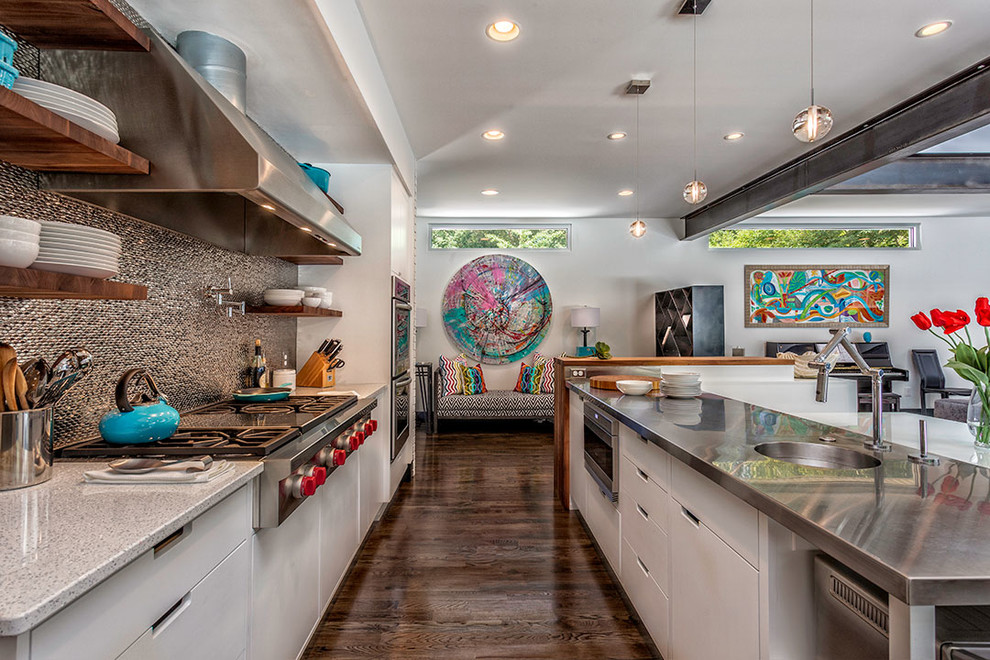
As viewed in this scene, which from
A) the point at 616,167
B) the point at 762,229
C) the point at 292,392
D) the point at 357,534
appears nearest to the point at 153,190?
the point at 292,392

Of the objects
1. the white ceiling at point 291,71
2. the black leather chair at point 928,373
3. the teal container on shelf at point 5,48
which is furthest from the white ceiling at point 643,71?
the black leather chair at point 928,373

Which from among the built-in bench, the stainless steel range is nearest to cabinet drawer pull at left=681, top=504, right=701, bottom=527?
the stainless steel range

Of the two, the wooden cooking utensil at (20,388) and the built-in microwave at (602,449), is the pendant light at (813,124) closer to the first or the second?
the built-in microwave at (602,449)


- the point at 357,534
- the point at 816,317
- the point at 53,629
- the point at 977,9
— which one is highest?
the point at 977,9

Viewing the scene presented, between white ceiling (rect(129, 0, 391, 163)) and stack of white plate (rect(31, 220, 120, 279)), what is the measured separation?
108 cm

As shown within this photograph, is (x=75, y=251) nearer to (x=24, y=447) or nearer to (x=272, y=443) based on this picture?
(x=24, y=447)

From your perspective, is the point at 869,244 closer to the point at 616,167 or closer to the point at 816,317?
the point at 816,317

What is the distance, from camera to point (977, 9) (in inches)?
93.9

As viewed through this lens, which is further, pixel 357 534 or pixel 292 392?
pixel 292 392

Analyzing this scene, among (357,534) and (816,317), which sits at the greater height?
(816,317)

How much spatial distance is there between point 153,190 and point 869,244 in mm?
8579

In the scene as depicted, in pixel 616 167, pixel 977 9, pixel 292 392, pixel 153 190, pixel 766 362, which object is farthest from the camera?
pixel 616 167

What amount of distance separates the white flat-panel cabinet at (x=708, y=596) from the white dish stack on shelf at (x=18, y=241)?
1669mm

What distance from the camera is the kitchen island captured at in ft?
2.49
